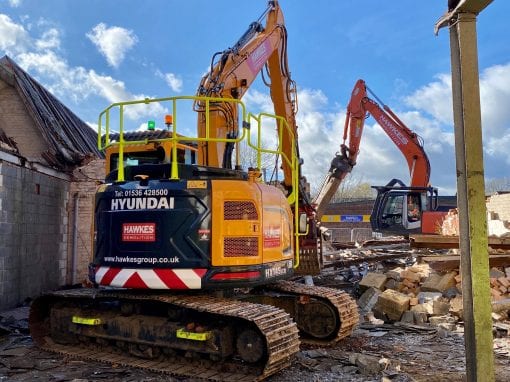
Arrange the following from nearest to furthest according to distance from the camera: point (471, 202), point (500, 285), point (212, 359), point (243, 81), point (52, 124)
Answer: point (471, 202)
point (212, 359)
point (243, 81)
point (500, 285)
point (52, 124)

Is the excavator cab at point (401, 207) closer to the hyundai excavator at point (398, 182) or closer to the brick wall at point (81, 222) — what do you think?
the hyundai excavator at point (398, 182)

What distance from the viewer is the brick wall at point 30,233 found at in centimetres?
936

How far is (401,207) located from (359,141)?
2782 millimetres

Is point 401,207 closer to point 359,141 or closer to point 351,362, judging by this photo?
point 359,141

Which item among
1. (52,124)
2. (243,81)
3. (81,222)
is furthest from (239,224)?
(52,124)

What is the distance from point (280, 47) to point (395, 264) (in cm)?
693

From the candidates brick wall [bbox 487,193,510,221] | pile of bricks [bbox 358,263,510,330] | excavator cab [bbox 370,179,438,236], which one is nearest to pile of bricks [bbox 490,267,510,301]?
pile of bricks [bbox 358,263,510,330]

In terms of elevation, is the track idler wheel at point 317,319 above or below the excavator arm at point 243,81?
below

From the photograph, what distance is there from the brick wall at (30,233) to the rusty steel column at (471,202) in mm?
7806

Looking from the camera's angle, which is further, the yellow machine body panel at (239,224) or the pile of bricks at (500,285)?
the pile of bricks at (500,285)

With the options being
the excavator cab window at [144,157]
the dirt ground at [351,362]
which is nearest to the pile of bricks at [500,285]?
the dirt ground at [351,362]

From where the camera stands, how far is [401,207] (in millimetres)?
17984

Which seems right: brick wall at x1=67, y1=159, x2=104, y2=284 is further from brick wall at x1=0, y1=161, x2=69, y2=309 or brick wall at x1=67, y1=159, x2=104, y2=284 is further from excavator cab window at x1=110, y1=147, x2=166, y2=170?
excavator cab window at x1=110, y1=147, x2=166, y2=170

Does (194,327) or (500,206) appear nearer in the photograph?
(194,327)
